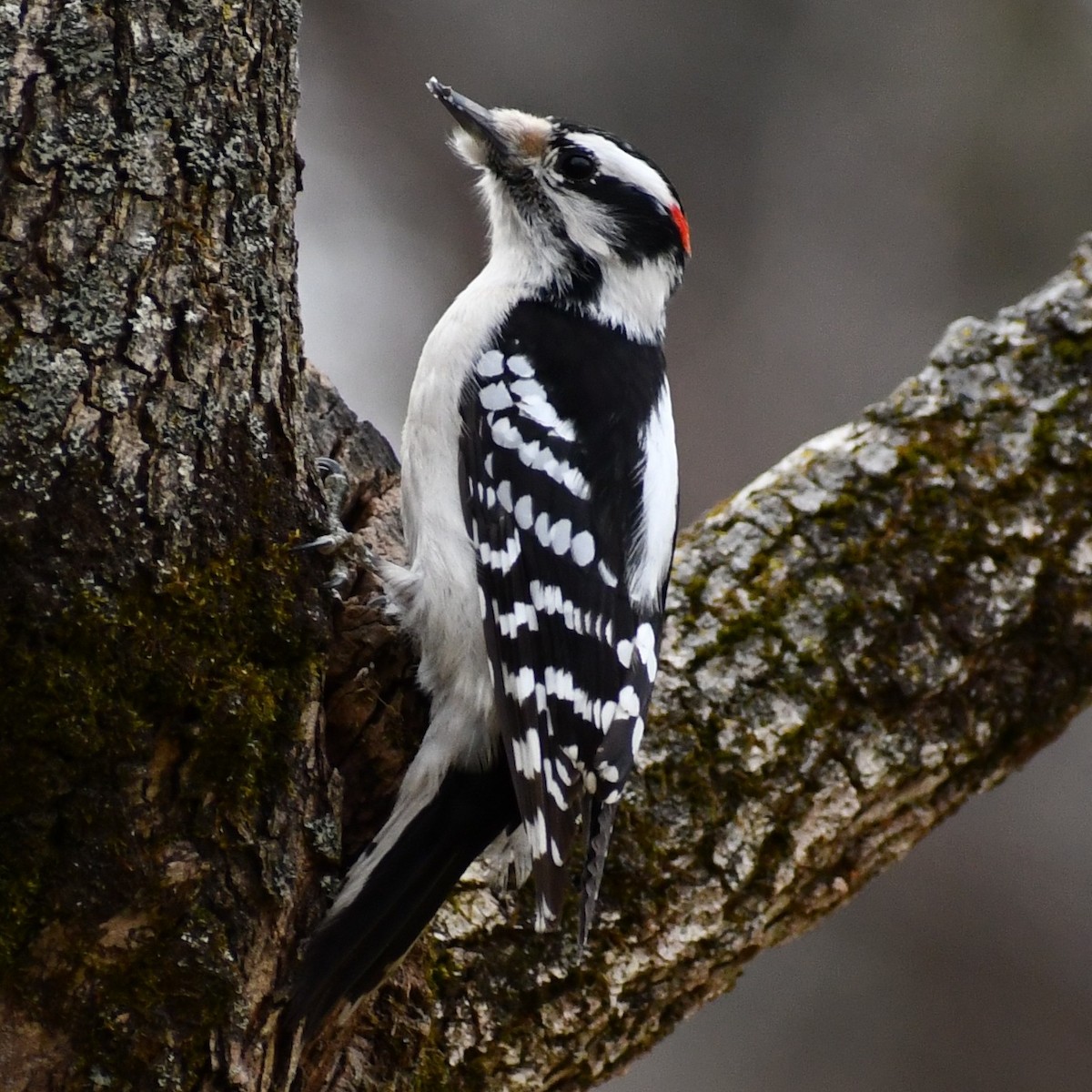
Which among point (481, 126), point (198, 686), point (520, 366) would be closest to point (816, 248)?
point (481, 126)

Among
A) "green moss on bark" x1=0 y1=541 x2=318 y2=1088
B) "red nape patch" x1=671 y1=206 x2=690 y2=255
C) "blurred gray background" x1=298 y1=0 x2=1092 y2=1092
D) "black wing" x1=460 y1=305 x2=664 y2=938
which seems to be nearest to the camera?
"green moss on bark" x1=0 y1=541 x2=318 y2=1088

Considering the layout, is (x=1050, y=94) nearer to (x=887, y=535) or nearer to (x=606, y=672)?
(x=887, y=535)

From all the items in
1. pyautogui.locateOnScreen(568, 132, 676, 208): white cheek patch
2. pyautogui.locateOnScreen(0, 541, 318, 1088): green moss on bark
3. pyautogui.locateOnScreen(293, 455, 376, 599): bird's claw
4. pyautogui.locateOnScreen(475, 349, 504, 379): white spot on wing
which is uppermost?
pyautogui.locateOnScreen(568, 132, 676, 208): white cheek patch

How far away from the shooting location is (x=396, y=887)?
2047mm

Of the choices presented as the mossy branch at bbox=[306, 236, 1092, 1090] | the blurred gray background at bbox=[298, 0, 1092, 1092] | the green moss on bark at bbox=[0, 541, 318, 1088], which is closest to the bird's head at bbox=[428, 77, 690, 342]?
the mossy branch at bbox=[306, 236, 1092, 1090]

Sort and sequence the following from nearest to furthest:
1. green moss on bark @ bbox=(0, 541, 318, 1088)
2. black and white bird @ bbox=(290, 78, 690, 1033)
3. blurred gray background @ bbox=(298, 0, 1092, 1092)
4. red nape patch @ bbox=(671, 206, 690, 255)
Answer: green moss on bark @ bbox=(0, 541, 318, 1088) → black and white bird @ bbox=(290, 78, 690, 1033) → red nape patch @ bbox=(671, 206, 690, 255) → blurred gray background @ bbox=(298, 0, 1092, 1092)

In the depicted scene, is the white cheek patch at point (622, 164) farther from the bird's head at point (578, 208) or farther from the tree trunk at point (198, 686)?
the tree trunk at point (198, 686)

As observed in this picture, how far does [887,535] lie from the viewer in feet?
9.37

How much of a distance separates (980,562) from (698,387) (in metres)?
2.23

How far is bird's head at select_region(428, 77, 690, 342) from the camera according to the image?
3035 mm

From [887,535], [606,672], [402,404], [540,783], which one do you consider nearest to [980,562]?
[887,535]

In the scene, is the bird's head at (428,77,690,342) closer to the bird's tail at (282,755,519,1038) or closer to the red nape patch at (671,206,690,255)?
the red nape patch at (671,206,690,255)

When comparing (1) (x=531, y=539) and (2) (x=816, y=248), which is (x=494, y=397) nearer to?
(1) (x=531, y=539)

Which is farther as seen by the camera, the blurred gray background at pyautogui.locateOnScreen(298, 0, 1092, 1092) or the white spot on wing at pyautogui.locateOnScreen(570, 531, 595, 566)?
the blurred gray background at pyautogui.locateOnScreen(298, 0, 1092, 1092)
